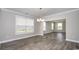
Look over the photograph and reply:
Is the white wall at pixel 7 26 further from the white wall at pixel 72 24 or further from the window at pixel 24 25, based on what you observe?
the white wall at pixel 72 24

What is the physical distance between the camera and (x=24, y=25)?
585cm

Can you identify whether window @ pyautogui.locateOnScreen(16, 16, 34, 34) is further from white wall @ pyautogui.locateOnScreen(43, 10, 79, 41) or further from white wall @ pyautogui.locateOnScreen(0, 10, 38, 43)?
white wall @ pyautogui.locateOnScreen(43, 10, 79, 41)

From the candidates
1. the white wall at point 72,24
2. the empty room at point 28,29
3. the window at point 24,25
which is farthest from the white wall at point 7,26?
the white wall at point 72,24

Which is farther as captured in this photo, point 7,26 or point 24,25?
point 24,25

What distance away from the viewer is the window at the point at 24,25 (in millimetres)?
5312

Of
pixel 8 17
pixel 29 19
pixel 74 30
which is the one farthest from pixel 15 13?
pixel 74 30

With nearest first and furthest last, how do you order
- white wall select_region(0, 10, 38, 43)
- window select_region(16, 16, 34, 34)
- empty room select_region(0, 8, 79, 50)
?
1. empty room select_region(0, 8, 79, 50)
2. white wall select_region(0, 10, 38, 43)
3. window select_region(16, 16, 34, 34)

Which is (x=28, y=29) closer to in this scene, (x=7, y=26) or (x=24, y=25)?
(x=24, y=25)

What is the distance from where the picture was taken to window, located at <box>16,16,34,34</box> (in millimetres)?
5312

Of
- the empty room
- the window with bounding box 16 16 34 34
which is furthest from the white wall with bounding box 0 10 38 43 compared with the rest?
the window with bounding box 16 16 34 34

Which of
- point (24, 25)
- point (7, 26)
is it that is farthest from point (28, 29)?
point (7, 26)

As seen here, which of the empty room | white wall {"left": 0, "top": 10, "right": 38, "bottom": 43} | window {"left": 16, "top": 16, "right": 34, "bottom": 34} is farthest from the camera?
window {"left": 16, "top": 16, "right": 34, "bottom": 34}
